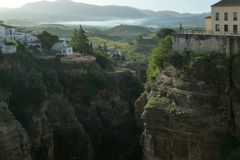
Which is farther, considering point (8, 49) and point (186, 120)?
point (8, 49)

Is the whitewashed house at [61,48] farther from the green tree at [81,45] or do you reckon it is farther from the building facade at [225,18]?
the building facade at [225,18]

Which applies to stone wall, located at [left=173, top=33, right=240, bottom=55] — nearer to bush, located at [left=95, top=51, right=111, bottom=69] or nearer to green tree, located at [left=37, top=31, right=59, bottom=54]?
green tree, located at [left=37, top=31, right=59, bottom=54]

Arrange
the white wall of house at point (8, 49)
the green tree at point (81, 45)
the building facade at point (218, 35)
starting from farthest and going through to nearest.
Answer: the green tree at point (81, 45), the white wall of house at point (8, 49), the building facade at point (218, 35)

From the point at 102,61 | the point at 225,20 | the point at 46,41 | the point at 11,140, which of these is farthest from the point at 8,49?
the point at 225,20

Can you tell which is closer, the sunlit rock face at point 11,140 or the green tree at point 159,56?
the sunlit rock face at point 11,140

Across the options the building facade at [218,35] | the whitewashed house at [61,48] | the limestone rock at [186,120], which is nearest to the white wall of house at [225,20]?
the building facade at [218,35]

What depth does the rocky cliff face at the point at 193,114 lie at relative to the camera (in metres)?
41.1

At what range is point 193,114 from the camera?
1644 inches

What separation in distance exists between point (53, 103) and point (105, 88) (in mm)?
11923

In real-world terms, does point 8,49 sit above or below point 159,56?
above

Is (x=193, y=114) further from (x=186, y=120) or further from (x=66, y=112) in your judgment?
(x=66, y=112)

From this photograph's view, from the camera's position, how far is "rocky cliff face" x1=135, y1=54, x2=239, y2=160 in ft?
135

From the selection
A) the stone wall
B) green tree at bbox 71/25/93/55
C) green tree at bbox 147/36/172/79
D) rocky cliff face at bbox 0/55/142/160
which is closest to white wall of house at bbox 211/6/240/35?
the stone wall

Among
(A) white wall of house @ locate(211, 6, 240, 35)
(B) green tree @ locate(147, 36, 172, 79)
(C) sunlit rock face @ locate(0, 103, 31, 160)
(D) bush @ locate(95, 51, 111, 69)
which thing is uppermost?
(A) white wall of house @ locate(211, 6, 240, 35)
